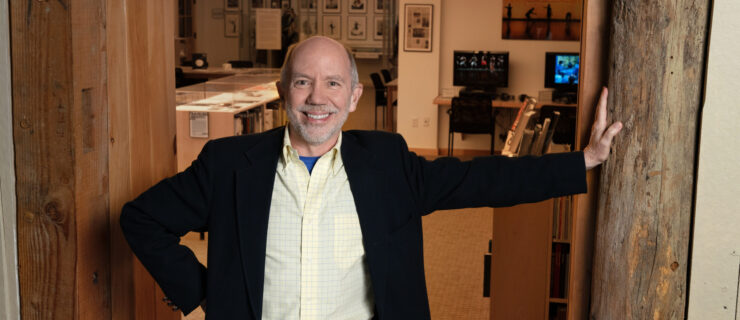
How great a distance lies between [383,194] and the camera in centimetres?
215

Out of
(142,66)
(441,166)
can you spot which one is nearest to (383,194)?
(441,166)

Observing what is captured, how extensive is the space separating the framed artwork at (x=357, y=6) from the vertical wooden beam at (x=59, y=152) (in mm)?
13057

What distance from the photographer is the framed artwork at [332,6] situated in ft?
49.5

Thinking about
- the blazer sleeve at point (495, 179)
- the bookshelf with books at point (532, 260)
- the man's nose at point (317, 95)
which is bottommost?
the bookshelf with books at point (532, 260)

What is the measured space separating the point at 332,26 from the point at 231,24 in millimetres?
2091

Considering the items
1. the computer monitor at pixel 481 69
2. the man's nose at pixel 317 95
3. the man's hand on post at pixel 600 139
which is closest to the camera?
the man's nose at pixel 317 95

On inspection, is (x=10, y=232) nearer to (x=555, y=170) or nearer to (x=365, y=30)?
(x=555, y=170)

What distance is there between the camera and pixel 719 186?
7.00 feet

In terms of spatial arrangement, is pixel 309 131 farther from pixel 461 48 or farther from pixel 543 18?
pixel 543 18

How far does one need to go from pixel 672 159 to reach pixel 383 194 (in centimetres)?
78

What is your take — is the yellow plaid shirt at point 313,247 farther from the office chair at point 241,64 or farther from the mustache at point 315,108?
the office chair at point 241,64

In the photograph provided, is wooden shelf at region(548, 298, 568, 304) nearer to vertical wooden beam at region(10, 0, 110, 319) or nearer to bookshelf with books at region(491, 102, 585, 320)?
bookshelf with books at region(491, 102, 585, 320)

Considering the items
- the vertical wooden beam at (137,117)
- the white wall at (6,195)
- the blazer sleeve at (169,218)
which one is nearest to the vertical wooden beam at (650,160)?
the blazer sleeve at (169,218)

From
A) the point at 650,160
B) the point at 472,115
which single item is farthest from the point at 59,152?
the point at 472,115
